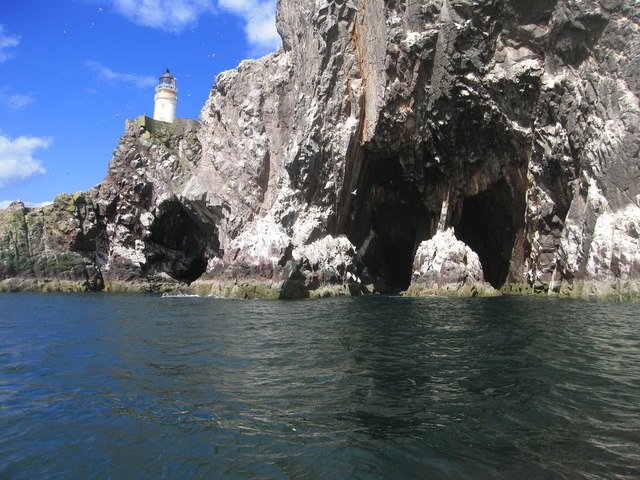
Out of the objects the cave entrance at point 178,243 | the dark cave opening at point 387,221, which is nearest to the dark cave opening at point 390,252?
the dark cave opening at point 387,221

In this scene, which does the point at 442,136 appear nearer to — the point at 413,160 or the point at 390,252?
the point at 413,160

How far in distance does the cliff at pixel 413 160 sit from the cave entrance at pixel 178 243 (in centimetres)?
104

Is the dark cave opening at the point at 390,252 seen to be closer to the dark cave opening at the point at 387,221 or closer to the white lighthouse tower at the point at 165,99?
the dark cave opening at the point at 387,221

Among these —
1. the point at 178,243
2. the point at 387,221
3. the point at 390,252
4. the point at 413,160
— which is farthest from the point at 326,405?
the point at 178,243

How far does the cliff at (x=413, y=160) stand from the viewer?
80.9ft

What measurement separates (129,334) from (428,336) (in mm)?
9112

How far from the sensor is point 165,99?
5938cm

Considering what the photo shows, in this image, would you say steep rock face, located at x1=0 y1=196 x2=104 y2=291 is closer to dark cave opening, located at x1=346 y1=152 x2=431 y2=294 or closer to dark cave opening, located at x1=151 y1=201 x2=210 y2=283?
dark cave opening, located at x1=151 y1=201 x2=210 y2=283

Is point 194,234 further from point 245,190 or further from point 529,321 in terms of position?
point 529,321

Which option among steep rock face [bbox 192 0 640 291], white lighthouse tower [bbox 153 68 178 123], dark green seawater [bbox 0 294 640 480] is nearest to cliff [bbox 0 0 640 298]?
steep rock face [bbox 192 0 640 291]

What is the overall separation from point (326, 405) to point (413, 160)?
31.1 metres

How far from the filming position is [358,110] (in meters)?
35.3

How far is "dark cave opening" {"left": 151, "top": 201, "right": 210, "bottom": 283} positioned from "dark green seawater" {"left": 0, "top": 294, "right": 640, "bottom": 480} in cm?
3889

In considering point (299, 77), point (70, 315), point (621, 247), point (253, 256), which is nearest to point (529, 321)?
point (621, 247)
